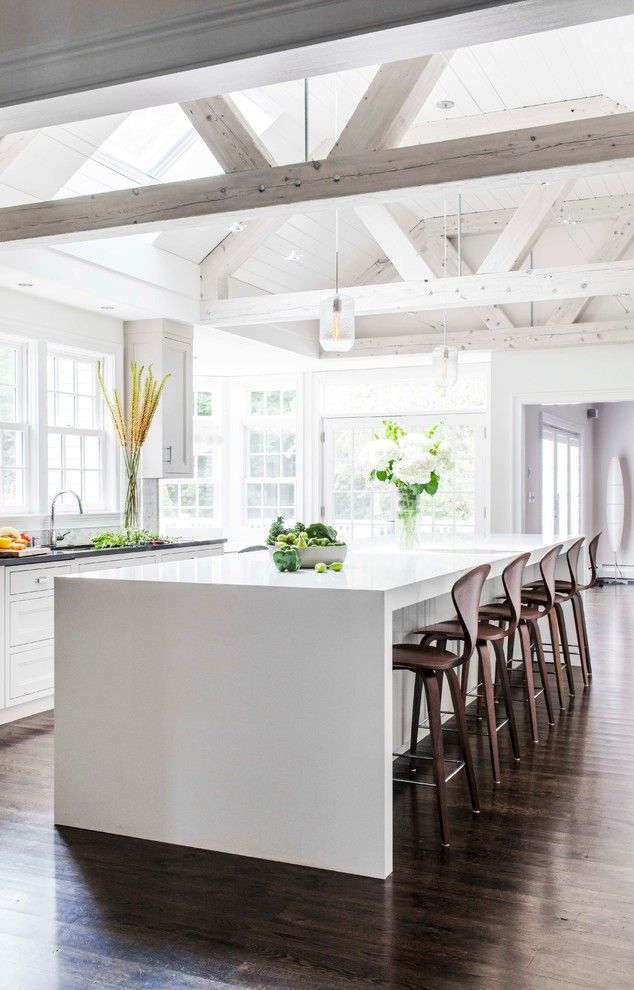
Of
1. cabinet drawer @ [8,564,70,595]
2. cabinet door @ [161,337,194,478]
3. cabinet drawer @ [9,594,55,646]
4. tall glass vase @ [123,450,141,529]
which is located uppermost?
cabinet door @ [161,337,194,478]

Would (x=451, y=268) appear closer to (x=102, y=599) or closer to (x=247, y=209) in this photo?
(x=247, y=209)

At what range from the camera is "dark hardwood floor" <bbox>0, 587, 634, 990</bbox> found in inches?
90.8

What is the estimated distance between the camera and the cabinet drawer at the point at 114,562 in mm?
5582

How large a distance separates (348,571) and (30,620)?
236 cm

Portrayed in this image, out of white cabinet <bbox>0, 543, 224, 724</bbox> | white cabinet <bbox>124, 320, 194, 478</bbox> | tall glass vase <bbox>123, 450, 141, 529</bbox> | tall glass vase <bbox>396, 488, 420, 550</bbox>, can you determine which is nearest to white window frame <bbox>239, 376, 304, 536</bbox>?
white cabinet <bbox>124, 320, 194, 478</bbox>

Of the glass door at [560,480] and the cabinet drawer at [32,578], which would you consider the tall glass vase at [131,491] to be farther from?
the glass door at [560,480]

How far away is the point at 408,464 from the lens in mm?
4777

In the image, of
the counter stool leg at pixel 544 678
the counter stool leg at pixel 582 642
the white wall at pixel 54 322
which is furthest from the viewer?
the white wall at pixel 54 322

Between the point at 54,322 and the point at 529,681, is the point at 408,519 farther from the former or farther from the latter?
the point at 54,322

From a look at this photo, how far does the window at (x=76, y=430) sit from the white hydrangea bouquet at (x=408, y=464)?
2.77 metres

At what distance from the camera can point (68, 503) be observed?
681 cm

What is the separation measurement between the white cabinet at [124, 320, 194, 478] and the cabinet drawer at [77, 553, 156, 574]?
1.23 meters

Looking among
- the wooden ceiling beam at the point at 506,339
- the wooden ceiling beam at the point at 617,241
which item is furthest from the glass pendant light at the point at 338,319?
the wooden ceiling beam at the point at 506,339

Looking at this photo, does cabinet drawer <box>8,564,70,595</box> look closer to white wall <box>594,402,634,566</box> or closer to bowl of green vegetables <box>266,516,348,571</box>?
bowl of green vegetables <box>266,516,348,571</box>
